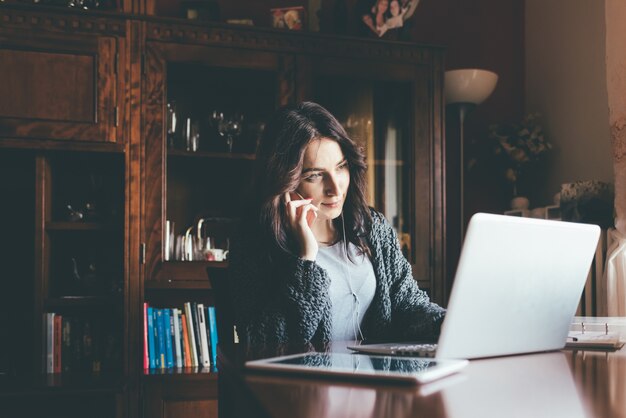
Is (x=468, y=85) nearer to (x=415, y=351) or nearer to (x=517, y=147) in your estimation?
(x=517, y=147)

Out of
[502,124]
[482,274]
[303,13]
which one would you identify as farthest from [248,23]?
[482,274]

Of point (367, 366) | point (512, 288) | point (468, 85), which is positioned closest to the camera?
point (367, 366)

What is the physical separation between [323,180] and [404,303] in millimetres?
373

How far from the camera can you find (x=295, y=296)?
4.70ft

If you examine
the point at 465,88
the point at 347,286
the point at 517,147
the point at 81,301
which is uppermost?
the point at 465,88

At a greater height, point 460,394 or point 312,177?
point 312,177

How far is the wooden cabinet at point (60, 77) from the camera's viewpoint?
7.32 feet

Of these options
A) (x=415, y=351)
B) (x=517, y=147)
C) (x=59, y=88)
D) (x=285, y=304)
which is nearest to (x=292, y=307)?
(x=285, y=304)

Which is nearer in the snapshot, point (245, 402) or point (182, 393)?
point (245, 402)

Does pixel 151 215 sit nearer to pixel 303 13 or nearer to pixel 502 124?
pixel 303 13

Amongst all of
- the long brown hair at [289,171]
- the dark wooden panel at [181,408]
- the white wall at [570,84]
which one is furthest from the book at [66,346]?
the white wall at [570,84]

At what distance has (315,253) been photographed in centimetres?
155

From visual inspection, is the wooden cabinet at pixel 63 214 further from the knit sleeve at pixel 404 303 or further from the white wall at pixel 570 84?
the white wall at pixel 570 84

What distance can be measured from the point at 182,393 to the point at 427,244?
1.09 m
